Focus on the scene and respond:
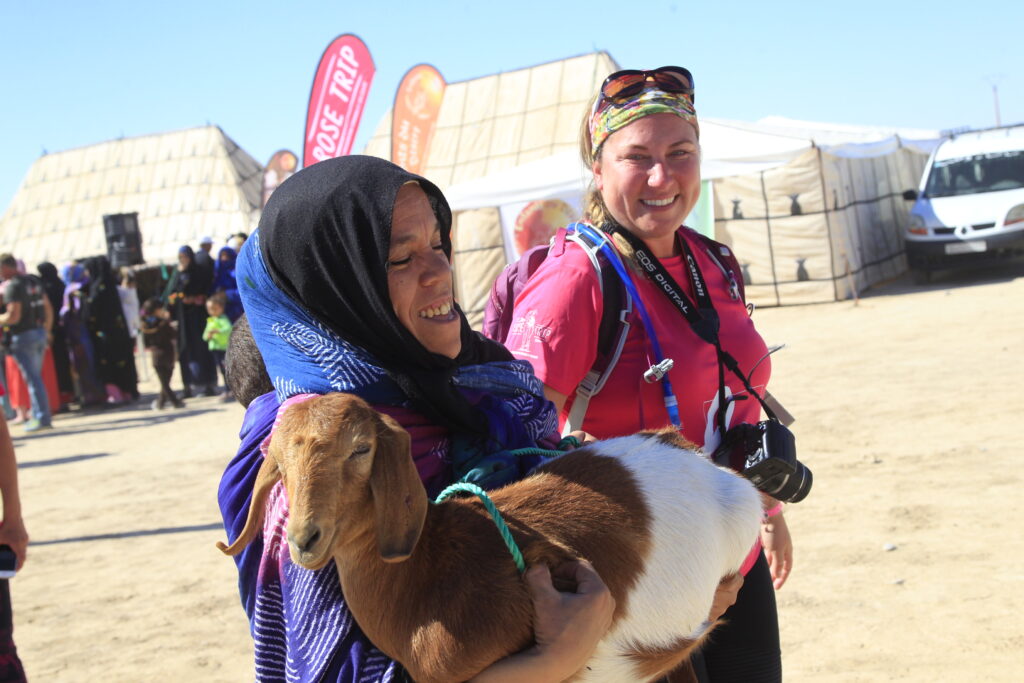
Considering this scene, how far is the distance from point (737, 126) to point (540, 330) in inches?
641

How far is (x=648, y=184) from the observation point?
8.04 feet

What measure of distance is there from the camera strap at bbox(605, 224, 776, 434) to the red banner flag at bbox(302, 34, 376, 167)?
10.3 meters

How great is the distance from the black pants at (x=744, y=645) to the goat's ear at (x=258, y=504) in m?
1.31

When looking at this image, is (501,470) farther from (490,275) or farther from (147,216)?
(147,216)

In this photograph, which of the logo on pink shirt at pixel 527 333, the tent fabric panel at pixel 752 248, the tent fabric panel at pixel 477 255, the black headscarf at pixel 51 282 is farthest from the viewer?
the tent fabric panel at pixel 477 255

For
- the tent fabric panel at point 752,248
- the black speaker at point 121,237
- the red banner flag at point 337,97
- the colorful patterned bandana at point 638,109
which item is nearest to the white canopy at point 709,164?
the tent fabric panel at point 752,248

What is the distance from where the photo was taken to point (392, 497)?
52.1 inches

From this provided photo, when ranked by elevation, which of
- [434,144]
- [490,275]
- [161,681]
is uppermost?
[434,144]

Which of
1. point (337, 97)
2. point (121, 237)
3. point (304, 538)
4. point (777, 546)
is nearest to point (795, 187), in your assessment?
point (337, 97)

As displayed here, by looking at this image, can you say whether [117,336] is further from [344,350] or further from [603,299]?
[344,350]

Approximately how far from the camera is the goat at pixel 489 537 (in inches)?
51.1

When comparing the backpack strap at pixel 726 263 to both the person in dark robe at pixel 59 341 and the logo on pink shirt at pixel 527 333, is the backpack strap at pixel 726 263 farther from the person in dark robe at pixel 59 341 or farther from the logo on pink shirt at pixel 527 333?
the person in dark robe at pixel 59 341

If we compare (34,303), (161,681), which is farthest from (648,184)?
(34,303)

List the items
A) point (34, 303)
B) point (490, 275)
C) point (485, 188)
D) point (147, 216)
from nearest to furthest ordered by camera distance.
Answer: point (34, 303), point (485, 188), point (490, 275), point (147, 216)
